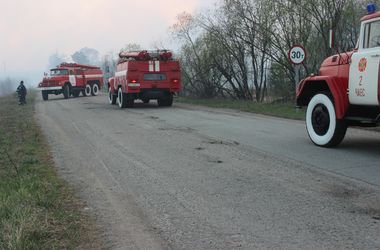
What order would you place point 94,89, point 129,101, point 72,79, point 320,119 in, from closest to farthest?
1. point 320,119
2. point 129,101
3. point 72,79
4. point 94,89

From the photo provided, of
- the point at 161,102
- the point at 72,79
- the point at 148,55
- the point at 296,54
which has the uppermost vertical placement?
the point at 148,55

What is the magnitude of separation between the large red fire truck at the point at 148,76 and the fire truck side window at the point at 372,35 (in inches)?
536

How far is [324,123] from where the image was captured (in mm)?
9594

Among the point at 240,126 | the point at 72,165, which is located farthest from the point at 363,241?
the point at 240,126

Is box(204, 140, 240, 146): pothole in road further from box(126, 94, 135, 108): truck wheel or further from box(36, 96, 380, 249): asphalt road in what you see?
box(126, 94, 135, 108): truck wheel

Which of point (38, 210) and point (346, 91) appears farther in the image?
point (346, 91)

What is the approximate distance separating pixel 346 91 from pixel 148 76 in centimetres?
1326

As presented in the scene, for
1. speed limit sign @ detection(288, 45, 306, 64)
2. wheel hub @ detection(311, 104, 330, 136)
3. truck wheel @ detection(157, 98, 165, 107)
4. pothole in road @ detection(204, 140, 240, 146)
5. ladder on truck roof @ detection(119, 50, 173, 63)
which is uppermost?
ladder on truck roof @ detection(119, 50, 173, 63)

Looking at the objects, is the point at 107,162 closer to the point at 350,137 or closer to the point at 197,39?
the point at 350,137

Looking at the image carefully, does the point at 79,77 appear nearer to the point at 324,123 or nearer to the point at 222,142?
the point at 222,142

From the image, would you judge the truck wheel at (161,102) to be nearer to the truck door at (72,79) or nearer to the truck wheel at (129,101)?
the truck wheel at (129,101)

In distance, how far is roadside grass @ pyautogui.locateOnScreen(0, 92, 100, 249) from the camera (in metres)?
4.40

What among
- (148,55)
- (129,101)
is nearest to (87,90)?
(129,101)

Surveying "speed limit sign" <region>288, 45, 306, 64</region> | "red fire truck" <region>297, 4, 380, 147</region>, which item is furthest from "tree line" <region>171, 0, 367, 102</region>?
"red fire truck" <region>297, 4, 380, 147</region>
